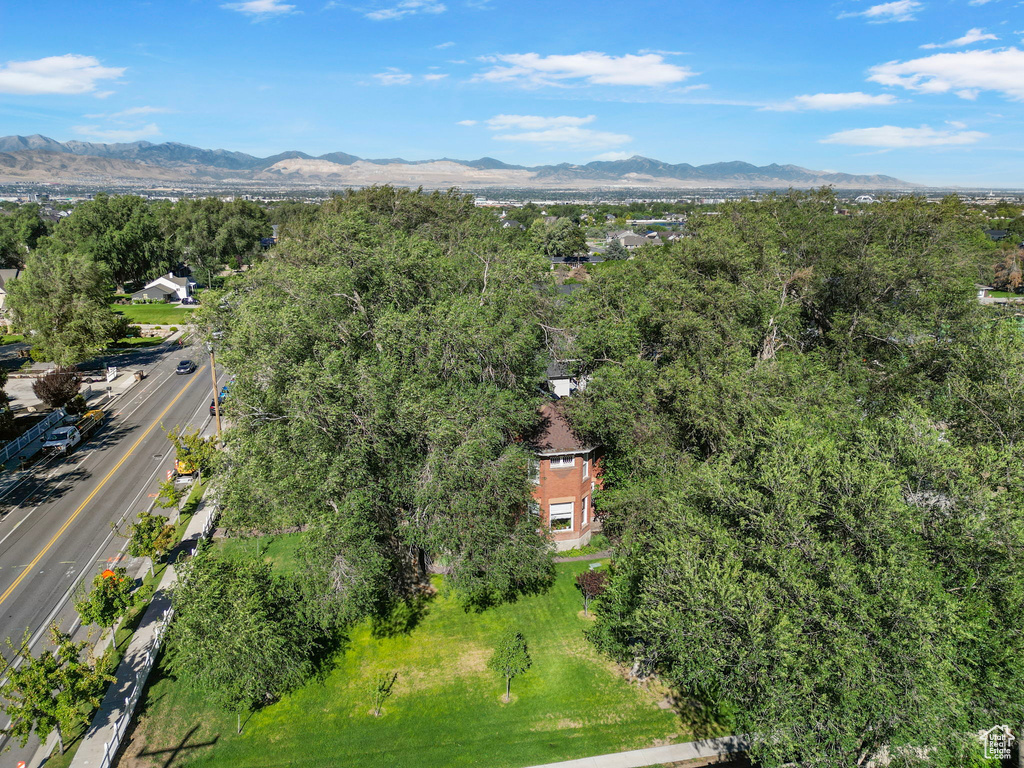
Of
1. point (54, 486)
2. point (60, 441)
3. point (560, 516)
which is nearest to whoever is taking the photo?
point (560, 516)

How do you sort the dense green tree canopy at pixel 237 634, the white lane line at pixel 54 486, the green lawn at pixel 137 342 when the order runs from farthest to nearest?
1. the green lawn at pixel 137 342
2. the white lane line at pixel 54 486
3. the dense green tree canopy at pixel 237 634

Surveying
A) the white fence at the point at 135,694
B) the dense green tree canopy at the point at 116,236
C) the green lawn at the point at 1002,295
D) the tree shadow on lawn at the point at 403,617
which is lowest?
the tree shadow on lawn at the point at 403,617

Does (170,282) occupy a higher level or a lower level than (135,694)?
higher

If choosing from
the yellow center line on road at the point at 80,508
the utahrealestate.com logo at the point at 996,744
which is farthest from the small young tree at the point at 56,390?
the utahrealestate.com logo at the point at 996,744

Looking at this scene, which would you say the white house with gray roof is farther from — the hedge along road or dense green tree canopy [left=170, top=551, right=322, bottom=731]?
dense green tree canopy [left=170, top=551, right=322, bottom=731]

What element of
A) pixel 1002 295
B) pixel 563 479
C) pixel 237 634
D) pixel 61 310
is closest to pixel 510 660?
pixel 237 634

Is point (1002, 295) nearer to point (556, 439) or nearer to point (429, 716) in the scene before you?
point (556, 439)

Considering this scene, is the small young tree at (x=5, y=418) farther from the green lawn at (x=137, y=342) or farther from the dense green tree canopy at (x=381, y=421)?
the green lawn at (x=137, y=342)
